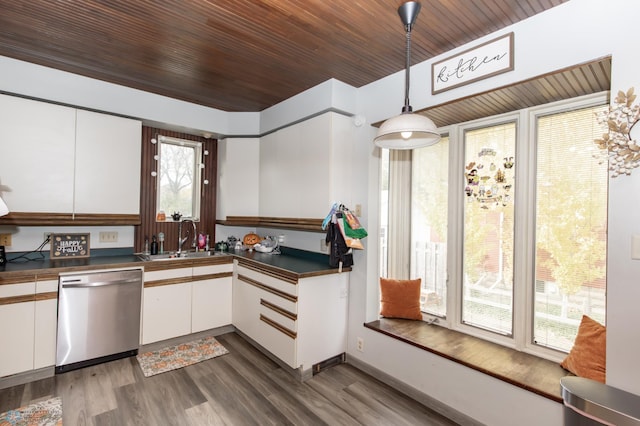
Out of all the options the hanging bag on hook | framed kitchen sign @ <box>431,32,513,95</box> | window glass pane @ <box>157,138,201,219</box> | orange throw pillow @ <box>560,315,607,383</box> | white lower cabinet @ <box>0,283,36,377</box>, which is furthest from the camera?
window glass pane @ <box>157,138,201,219</box>

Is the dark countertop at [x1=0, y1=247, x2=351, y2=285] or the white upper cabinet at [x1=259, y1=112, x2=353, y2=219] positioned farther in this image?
the white upper cabinet at [x1=259, y1=112, x2=353, y2=219]

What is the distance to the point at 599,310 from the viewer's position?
2.00 m

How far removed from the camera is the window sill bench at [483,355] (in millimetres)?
1838

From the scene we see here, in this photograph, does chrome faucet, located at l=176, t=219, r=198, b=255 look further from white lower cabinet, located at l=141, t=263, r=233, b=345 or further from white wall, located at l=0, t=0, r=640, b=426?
white wall, located at l=0, t=0, r=640, b=426

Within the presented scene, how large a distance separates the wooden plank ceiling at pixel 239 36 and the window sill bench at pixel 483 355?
2186 mm

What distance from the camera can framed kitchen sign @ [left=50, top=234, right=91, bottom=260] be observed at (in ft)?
9.87

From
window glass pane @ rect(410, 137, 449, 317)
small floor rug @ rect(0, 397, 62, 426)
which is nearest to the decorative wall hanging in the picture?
window glass pane @ rect(410, 137, 449, 317)

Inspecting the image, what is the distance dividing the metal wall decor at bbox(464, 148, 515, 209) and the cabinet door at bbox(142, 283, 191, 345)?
294cm

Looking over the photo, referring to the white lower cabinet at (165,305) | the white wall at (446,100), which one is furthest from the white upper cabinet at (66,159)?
the white lower cabinet at (165,305)

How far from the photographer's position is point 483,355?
7.13 ft

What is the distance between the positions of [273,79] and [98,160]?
189cm

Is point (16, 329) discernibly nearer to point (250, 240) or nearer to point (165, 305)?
point (165, 305)

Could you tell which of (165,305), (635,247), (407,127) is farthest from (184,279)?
(635,247)

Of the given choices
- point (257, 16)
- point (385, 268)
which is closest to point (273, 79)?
point (257, 16)
